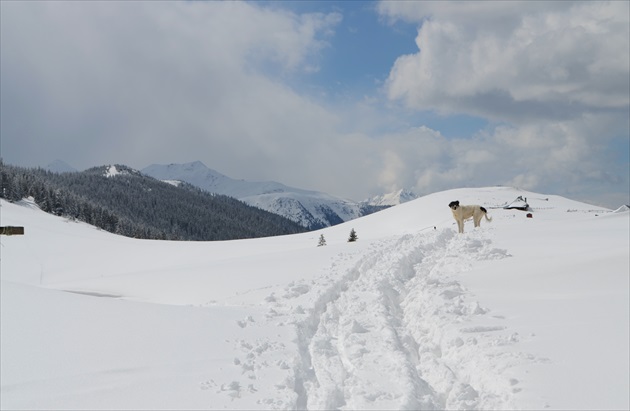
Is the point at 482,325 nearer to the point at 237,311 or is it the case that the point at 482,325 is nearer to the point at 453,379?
the point at 453,379

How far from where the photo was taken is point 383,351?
23.8 feet

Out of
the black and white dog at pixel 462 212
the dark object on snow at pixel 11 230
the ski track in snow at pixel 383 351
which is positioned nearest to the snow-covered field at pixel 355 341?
the ski track in snow at pixel 383 351

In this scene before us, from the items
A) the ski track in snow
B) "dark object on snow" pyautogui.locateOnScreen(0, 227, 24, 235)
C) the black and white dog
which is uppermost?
the black and white dog

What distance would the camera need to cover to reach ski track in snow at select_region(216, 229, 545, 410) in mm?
5637

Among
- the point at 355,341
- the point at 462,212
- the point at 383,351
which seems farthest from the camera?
the point at 462,212

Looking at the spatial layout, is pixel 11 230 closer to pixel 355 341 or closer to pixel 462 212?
pixel 355 341

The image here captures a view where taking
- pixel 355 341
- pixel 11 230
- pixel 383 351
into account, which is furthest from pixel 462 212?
pixel 11 230

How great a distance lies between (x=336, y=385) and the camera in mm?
6000

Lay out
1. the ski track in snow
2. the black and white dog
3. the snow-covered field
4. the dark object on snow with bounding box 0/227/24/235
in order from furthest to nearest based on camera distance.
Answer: the black and white dog
the dark object on snow with bounding box 0/227/24/235
the ski track in snow
the snow-covered field

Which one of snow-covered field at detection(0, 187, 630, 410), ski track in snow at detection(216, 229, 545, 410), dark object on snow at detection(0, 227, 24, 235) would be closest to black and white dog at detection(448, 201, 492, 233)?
snow-covered field at detection(0, 187, 630, 410)

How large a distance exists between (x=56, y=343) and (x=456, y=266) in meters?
11.3

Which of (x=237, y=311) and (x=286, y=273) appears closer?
(x=237, y=311)

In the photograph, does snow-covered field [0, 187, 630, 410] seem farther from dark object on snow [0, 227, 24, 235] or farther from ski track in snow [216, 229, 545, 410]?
dark object on snow [0, 227, 24, 235]

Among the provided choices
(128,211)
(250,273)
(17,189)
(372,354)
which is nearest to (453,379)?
(372,354)
